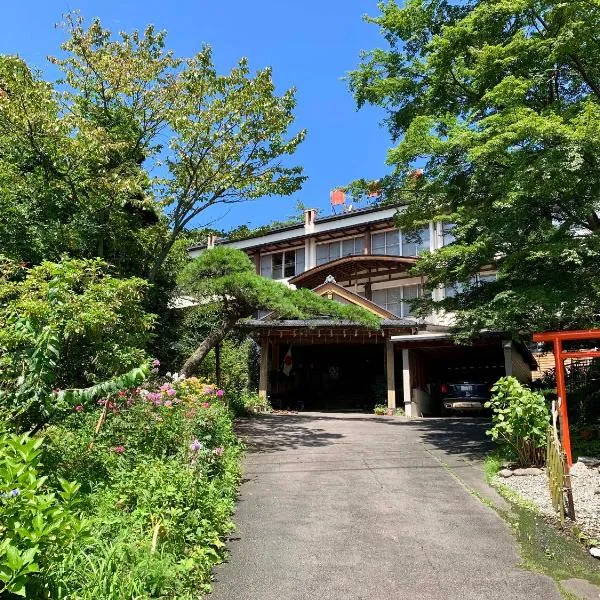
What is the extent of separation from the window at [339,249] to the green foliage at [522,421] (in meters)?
22.0

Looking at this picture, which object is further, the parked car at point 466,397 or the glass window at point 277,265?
the glass window at point 277,265

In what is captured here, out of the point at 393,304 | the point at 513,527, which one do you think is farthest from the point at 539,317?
the point at 393,304

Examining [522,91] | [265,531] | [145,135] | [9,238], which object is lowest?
[265,531]

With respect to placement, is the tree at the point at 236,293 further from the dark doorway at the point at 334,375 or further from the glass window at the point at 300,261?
the glass window at the point at 300,261

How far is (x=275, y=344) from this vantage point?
21766 mm

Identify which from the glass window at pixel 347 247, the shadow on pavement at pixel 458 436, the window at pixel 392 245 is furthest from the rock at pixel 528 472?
the glass window at pixel 347 247

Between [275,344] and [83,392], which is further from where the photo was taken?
[275,344]

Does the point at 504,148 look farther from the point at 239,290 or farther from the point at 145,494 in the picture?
the point at 145,494

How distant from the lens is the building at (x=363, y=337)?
19123 mm

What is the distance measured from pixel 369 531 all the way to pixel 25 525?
13.5 feet

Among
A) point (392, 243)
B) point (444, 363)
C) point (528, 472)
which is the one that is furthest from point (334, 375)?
point (528, 472)

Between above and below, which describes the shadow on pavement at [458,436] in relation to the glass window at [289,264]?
below

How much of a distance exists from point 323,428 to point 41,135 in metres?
9.85

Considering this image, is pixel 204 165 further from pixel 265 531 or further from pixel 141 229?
pixel 265 531
